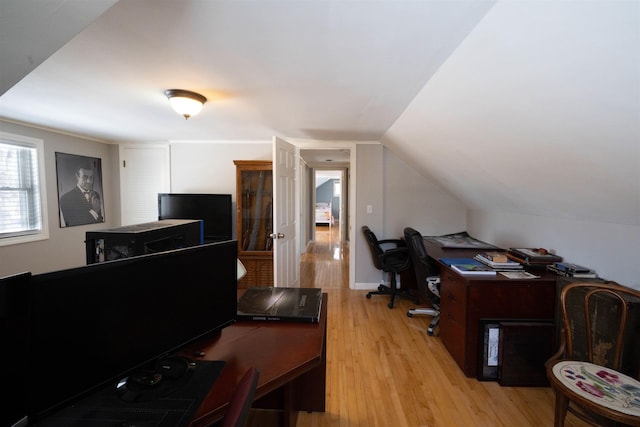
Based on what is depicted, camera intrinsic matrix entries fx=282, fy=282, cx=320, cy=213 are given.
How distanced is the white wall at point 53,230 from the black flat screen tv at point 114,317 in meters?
3.05

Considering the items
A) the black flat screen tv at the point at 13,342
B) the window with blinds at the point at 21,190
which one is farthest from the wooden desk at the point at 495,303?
the window with blinds at the point at 21,190

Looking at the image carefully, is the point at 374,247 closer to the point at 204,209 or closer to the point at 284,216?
the point at 284,216

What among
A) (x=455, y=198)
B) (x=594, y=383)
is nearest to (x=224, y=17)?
(x=594, y=383)

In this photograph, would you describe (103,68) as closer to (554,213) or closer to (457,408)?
(457,408)

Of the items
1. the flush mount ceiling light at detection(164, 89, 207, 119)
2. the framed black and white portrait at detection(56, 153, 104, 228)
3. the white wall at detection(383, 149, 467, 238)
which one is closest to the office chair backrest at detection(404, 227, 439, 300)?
the white wall at detection(383, 149, 467, 238)

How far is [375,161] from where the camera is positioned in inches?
151

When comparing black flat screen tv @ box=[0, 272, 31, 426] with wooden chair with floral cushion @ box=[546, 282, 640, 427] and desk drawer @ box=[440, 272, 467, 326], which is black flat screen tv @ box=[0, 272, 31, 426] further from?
desk drawer @ box=[440, 272, 467, 326]

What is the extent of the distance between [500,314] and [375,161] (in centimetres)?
238

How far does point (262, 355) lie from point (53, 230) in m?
3.83

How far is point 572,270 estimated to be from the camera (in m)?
1.96

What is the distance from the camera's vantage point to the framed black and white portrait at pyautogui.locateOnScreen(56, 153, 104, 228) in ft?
11.4

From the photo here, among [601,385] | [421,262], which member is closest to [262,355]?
[601,385]

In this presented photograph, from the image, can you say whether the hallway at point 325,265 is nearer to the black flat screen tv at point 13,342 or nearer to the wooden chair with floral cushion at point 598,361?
the wooden chair with floral cushion at point 598,361

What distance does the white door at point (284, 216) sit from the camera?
9.52 feet
